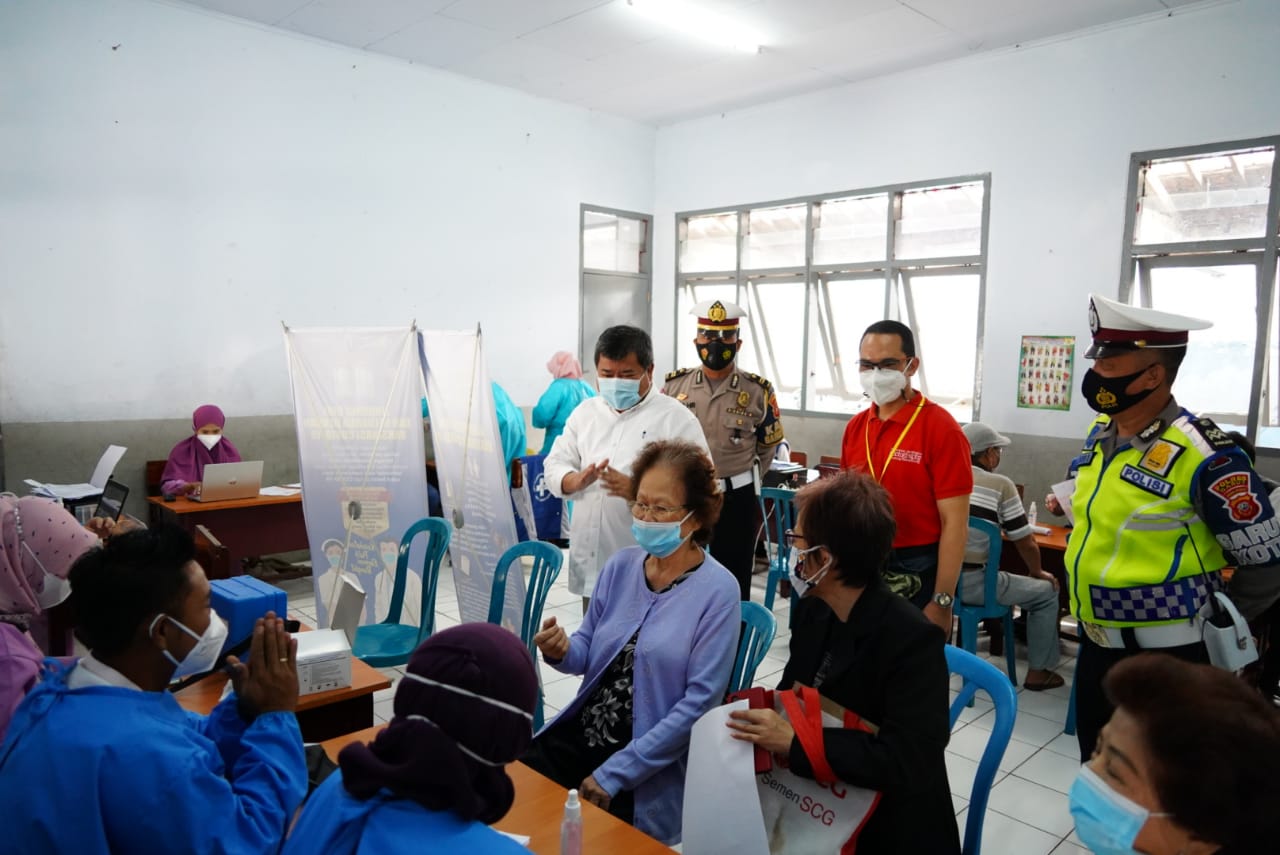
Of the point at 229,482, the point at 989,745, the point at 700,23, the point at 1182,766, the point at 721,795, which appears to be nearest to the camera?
the point at 1182,766

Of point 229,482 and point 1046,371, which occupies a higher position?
point 1046,371

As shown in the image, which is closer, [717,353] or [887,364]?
[887,364]

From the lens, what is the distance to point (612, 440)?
311cm

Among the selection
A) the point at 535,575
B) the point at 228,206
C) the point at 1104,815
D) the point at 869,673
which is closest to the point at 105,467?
the point at 228,206

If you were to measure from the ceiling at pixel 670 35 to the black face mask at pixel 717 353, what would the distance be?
2.38 meters

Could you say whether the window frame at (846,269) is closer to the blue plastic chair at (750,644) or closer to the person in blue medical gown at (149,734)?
the blue plastic chair at (750,644)

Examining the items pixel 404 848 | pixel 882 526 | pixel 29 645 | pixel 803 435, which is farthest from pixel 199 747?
pixel 803 435

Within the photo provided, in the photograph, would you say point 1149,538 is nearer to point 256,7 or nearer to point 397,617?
point 397,617

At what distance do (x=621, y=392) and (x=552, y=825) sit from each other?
186 centimetres

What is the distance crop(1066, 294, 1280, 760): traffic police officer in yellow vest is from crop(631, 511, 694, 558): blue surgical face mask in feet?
3.48

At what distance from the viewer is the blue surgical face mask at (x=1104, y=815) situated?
993 mm

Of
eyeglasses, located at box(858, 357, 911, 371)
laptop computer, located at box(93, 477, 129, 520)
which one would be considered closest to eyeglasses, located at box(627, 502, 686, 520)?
eyeglasses, located at box(858, 357, 911, 371)

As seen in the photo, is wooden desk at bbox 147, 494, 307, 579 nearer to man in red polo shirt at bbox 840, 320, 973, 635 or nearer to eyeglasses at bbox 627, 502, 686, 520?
eyeglasses at bbox 627, 502, 686, 520

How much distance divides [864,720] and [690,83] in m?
5.84
